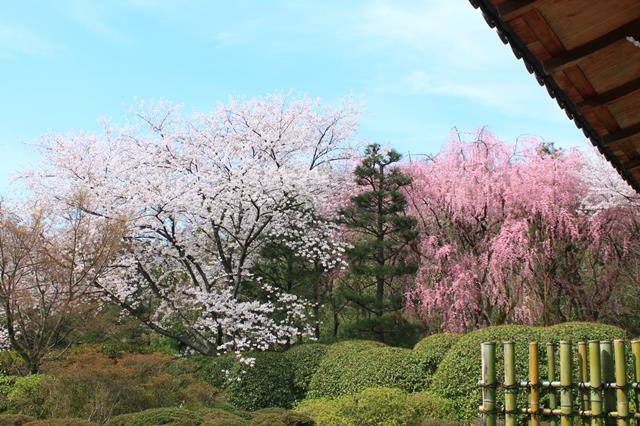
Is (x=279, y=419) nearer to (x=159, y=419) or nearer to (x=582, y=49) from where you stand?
(x=159, y=419)

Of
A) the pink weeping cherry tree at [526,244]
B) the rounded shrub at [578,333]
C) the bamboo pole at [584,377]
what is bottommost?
the bamboo pole at [584,377]

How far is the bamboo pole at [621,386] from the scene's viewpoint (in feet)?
15.0

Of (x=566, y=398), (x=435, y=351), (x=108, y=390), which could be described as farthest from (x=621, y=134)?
(x=435, y=351)

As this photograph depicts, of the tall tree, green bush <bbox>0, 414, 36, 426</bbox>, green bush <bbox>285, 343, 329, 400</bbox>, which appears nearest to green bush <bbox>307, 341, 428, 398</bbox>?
green bush <bbox>285, 343, 329, 400</bbox>

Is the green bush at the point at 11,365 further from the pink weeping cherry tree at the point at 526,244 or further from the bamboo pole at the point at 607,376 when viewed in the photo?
the bamboo pole at the point at 607,376

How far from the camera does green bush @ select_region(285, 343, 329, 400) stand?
479 inches

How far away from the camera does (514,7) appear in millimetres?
2811

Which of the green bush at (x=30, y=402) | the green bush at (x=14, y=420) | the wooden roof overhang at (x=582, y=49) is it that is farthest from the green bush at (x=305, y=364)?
the wooden roof overhang at (x=582, y=49)

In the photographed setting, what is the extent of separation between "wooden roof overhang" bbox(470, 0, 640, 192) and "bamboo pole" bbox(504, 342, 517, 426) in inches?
72.8

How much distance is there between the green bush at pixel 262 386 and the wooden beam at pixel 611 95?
9689 millimetres

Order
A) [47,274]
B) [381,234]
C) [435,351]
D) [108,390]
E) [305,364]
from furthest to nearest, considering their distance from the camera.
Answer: [381,234], [47,274], [305,364], [435,351], [108,390]

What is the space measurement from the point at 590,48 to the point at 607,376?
2644mm

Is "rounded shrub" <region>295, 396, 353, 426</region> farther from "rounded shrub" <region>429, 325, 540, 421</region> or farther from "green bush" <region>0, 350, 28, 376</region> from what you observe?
"green bush" <region>0, 350, 28, 376</region>

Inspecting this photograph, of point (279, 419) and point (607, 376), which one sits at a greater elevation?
point (607, 376)
